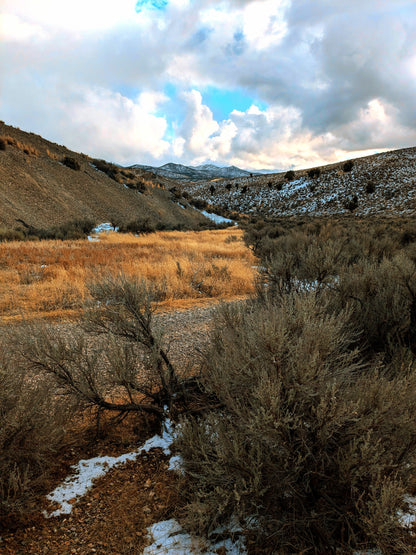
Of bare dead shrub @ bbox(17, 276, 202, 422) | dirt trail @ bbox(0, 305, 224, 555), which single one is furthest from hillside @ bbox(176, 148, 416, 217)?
dirt trail @ bbox(0, 305, 224, 555)

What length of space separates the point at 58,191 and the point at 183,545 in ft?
93.9

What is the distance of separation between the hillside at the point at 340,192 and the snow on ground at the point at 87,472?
40475 mm

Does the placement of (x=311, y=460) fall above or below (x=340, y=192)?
below

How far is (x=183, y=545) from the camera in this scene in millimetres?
1938

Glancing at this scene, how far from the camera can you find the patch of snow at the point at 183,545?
188cm

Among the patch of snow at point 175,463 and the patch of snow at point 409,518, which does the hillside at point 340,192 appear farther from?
the patch of snow at point 175,463

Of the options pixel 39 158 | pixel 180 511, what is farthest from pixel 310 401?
pixel 39 158

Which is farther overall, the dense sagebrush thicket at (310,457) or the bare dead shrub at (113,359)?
Result: the bare dead shrub at (113,359)

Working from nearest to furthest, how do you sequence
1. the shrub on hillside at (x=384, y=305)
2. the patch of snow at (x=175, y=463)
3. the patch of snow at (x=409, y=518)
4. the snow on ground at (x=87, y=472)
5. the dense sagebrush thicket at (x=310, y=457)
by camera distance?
the dense sagebrush thicket at (x=310, y=457) < the patch of snow at (x=409, y=518) < the snow on ground at (x=87, y=472) < the patch of snow at (x=175, y=463) < the shrub on hillside at (x=384, y=305)

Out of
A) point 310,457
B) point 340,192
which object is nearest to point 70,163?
point 310,457

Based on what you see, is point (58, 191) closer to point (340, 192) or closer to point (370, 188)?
point (370, 188)

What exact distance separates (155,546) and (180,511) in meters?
0.27

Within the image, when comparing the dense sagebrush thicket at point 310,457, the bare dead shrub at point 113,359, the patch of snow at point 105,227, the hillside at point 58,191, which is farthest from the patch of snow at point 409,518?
the patch of snow at point 105,227

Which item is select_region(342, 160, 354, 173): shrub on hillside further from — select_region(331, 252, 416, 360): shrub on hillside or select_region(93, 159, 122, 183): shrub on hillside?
select_region(331, 252, 416, 360): shrub on hillside
